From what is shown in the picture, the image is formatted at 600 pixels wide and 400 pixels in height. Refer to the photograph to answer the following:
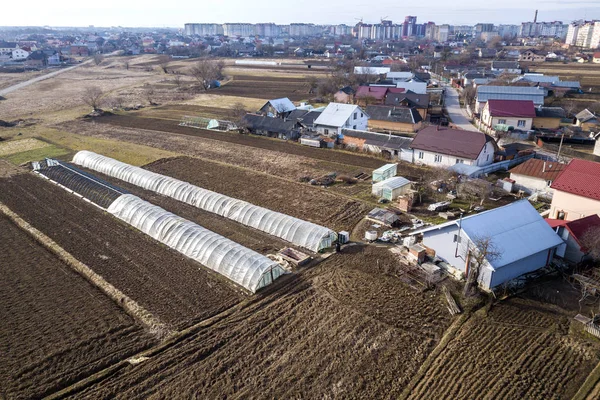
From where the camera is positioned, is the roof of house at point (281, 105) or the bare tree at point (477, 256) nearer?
the bare tree at point (477, 256)

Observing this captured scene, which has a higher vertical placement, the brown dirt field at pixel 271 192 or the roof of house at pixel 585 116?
the roof of house at pixel 585 116

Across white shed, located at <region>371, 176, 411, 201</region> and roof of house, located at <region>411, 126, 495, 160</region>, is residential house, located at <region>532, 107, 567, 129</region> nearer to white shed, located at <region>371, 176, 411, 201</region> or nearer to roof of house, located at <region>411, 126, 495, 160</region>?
roof of house, located at <region>411, 126, 495, 160</region>

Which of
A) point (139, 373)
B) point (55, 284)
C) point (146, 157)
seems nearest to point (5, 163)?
point (146, 157)

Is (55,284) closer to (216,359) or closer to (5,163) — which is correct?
(216,359)

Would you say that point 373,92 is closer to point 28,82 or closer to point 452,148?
point 452,148

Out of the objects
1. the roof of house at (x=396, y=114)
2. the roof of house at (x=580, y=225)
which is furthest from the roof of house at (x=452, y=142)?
the roof of house at (x=580, y=225)

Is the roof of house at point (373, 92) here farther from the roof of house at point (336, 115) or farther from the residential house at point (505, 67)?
the residential house at point (505, 67)

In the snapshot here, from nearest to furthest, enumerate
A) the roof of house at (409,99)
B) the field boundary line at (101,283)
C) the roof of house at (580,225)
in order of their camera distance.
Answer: the field boundary line at (101,283), the roof of house at (580,225), the roof of house at (409,99)

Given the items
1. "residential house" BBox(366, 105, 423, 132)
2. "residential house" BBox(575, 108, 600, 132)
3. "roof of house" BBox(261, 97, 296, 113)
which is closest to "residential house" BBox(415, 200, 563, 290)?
"residential house" BBox(366, 105, 423, 132)
